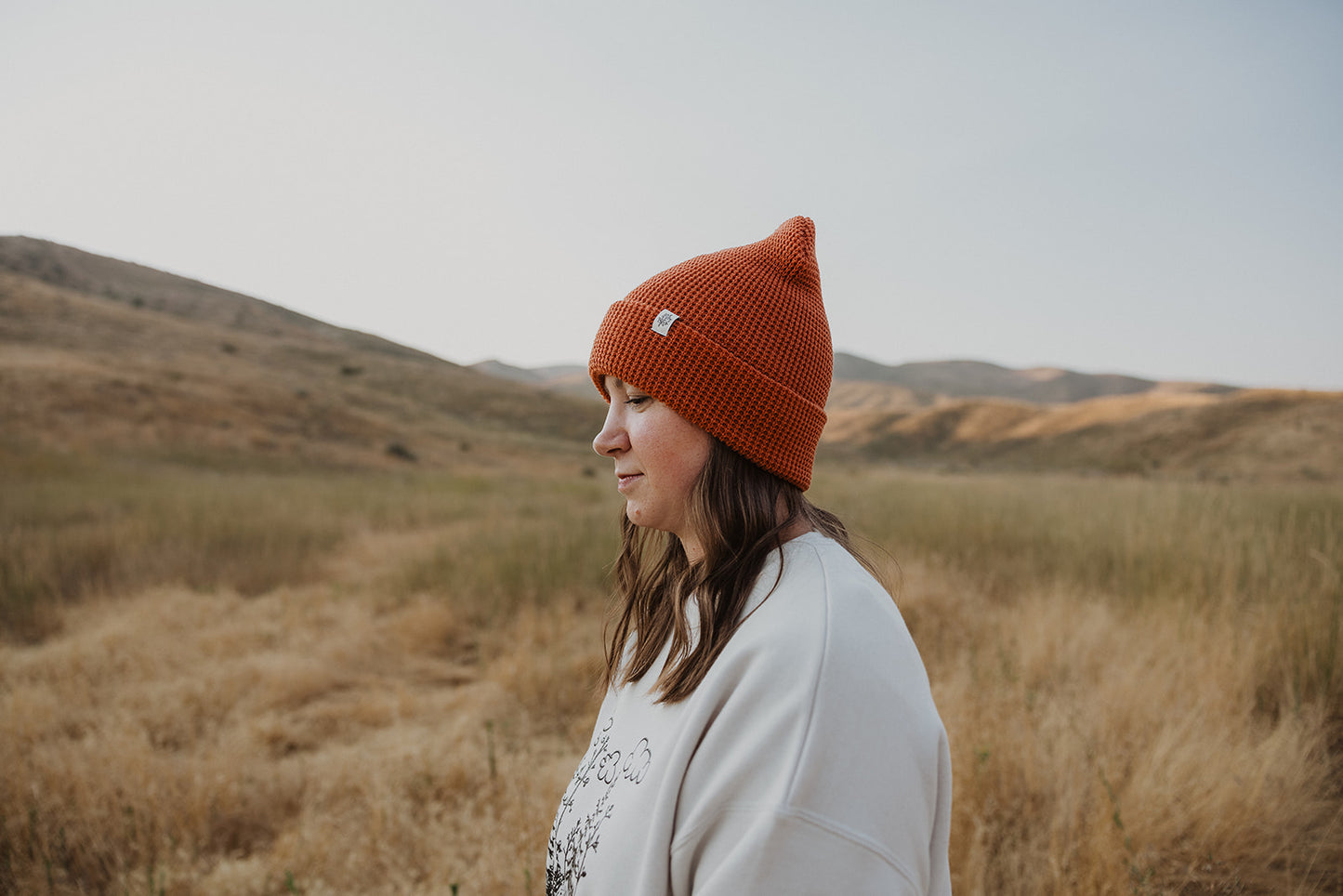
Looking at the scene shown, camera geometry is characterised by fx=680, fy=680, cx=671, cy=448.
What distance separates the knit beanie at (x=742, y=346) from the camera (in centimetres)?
120

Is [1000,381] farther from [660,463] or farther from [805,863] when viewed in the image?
[805,863]

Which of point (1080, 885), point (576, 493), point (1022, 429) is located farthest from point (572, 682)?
point (1022, 429)

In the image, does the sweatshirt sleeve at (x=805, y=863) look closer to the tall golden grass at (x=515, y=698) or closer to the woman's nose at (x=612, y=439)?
the tall golden grass at (x=515, y=698)

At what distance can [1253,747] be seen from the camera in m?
2.95

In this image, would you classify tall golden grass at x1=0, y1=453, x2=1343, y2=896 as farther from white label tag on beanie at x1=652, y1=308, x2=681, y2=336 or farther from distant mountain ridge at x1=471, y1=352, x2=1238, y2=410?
distant mountain ridge at x1=471, y1=352, x2=1238, y2=410

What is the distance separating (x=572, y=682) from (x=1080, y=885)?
9.64ft

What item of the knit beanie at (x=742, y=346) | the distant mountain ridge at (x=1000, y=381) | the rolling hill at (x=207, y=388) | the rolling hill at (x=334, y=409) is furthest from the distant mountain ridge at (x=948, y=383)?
the knit beanie at (x=742, y=346)

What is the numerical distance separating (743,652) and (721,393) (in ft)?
1.60

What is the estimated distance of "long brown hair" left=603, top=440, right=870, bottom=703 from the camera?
104 centimetres

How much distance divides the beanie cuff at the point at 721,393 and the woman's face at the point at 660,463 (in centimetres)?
3

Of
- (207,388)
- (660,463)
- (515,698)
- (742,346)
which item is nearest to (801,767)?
(660,463)

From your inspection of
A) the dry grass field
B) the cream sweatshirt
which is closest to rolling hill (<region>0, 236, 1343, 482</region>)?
the dry grass field

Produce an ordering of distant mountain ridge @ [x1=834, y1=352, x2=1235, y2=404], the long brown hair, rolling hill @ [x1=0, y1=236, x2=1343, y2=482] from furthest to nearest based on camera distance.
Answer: distant mountain ridge @ [x1=834, y1=352, x2=1235, y2=404]
rolling hill @ [x1=0, y1=236, x2=1343, y2=482]
the long brown hair

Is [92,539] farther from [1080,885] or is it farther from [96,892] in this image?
[1080,885]
